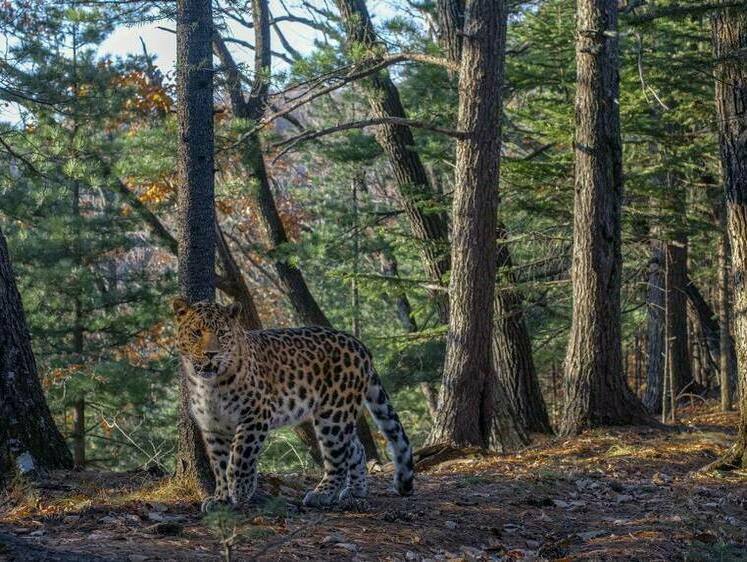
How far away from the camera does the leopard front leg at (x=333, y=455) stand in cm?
905

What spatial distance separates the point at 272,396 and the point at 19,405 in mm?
2451

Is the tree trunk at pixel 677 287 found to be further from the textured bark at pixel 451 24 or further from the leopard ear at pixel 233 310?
the leopard ear at pixel 233 310

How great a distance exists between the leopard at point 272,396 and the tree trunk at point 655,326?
40.5ft

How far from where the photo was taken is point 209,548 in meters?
7.09

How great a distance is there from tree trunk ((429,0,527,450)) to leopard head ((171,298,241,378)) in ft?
17.2

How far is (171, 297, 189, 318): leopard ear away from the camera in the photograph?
333 inches

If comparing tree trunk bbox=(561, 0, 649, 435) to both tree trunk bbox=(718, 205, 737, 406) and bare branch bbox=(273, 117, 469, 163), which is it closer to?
bare branch bbox=(273, 117, 469, 163)

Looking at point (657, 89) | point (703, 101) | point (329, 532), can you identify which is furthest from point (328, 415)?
point (703, 101)

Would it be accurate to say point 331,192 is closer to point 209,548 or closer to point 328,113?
point 328,113

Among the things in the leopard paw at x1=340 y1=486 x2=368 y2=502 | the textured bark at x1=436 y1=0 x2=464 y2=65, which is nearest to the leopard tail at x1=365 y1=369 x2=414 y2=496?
the leopard paw at x1=340 y1=486 x2=368 y2=502

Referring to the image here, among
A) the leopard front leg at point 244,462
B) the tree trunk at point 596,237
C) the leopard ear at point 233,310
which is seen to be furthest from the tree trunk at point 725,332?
the leopard front leg at point 244,462

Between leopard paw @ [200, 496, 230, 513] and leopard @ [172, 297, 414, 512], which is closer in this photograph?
leopard paw @ [200, 496, 230, 513]

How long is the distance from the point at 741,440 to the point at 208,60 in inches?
284

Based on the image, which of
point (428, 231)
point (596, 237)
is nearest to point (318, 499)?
point (596, 237)
